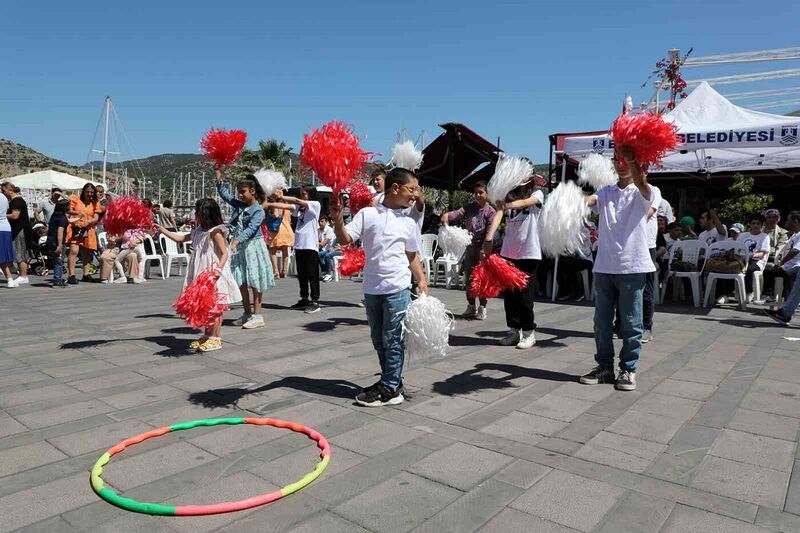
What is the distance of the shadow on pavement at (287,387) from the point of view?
15.2 feet

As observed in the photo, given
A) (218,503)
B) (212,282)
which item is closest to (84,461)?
(218,503)

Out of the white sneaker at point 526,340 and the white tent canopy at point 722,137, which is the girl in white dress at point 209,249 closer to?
the white sneaker at point 526,340

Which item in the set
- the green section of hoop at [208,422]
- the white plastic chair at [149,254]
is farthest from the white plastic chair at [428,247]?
the green section of hoop at [208,422]

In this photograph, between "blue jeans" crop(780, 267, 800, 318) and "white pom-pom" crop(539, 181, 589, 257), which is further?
"blue jeans" crop(780, 267, 800, 318)

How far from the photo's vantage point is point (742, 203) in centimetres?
1578

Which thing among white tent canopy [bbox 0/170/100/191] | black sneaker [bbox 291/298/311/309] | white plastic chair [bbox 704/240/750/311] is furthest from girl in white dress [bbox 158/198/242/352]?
white tent canopy [bbox 0/170/100/191]

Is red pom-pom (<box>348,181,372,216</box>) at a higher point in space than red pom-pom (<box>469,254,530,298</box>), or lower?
higher

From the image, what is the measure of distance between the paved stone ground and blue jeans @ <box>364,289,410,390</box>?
288mm

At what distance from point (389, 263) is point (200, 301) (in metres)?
2.32

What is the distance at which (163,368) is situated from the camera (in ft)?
18.4

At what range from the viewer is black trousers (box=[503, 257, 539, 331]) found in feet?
21.2

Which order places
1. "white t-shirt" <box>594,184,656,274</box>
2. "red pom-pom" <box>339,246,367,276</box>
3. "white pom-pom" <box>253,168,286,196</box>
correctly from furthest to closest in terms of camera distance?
1. "white pom-pom" <box>253,168,286,196</box>
2. "red pom-pom" <box>339,246,367,276</box>
3. "white t-shirt" <box>594,184,656,274</box>

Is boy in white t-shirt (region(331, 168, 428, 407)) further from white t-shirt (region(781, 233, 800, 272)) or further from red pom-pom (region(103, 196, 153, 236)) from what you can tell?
white t-shirt (region(781, 233, 800, 272))

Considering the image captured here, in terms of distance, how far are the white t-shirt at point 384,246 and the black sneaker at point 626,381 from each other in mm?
2083
